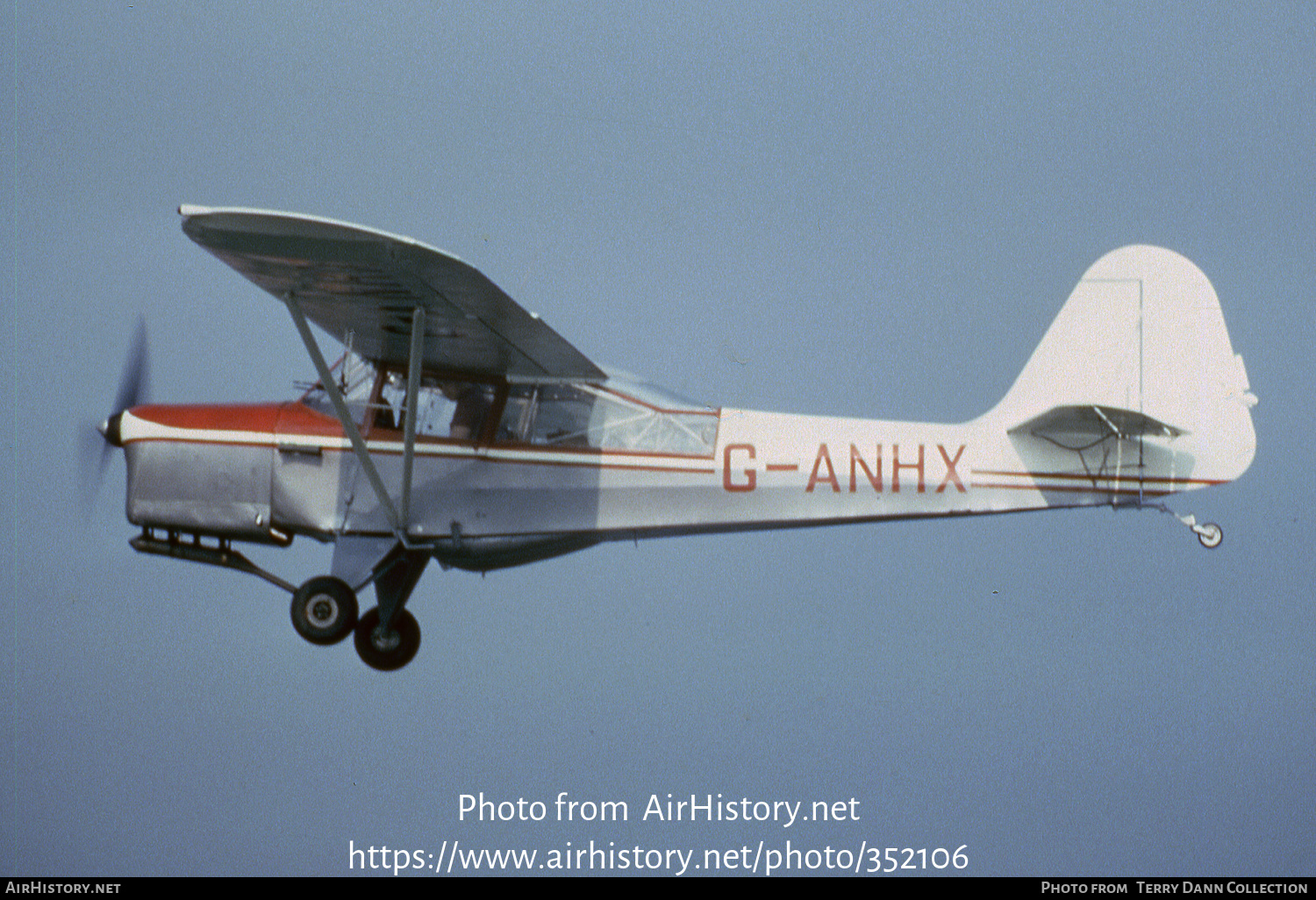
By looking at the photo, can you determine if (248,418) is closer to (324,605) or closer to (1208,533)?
(324,605)

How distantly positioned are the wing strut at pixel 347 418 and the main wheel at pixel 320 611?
59cm

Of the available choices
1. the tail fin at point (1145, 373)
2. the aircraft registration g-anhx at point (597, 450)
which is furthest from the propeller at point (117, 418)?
the tail fin at point (1145, 373)

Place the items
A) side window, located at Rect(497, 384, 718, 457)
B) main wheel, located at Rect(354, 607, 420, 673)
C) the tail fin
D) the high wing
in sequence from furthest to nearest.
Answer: main wheel, located at Rect(354, 607, 420, 673)
side window, located at Rect(497, 384, 718, 457)
the tail fin
the high wing

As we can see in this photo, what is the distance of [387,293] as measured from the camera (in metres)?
9.91

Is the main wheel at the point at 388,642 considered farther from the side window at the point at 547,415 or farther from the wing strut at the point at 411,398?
the side window at the point at 547,415

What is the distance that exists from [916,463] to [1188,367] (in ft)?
6.25

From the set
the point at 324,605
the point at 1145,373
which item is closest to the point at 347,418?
the point at 324,605

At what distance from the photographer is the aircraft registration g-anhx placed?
34.9ft

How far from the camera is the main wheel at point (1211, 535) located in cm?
1008

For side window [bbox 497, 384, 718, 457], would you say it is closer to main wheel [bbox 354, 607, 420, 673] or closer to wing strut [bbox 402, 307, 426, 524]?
wing strut [bbox 402, 307, 426, 524]

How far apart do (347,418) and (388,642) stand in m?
2.07

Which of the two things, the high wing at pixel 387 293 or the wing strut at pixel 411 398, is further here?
the wing strut at pixel 411 398

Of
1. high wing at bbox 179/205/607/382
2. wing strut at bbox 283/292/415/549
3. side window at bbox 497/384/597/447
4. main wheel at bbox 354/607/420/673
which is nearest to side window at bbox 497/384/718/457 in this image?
side window at bbox 497/384/597/447

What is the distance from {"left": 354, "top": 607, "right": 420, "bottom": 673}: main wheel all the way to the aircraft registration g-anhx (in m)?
0.73
